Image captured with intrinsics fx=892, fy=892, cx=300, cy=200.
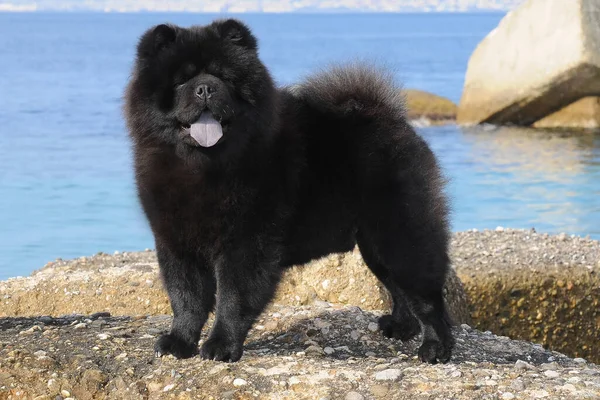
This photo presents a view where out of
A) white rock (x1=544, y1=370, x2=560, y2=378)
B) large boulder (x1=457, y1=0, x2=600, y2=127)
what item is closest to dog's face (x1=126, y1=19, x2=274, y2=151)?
white rock (x1=544, y1=370, x2=560, y2=378)

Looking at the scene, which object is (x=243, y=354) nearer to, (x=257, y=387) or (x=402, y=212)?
(x=257, y=387)

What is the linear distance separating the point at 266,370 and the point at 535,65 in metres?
14.4

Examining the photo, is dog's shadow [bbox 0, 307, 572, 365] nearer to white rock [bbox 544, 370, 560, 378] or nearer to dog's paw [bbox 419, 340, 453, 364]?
dog's paw [bbox 419, 340, 453, 364]

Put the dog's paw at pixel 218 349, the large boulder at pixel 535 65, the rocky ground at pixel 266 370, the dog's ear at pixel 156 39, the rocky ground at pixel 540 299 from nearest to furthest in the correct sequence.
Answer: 1. the dog's ear at pixel 156 39
2. the rocky ground at pixel 266 370
3. the dog's paw at pixel 218 349
4. the rocky ground at pixel 540 299
5. the large boulder at pixel 535 65

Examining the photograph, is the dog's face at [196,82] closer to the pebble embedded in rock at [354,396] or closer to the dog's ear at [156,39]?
the dog's ear at [156,39]

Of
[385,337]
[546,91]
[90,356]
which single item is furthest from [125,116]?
[546,91]

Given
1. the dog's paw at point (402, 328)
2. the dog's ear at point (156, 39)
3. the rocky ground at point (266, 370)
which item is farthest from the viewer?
the dog's paw at point (402, 328)

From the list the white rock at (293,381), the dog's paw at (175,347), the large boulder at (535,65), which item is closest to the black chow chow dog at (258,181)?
the dog's paw at (175,347)

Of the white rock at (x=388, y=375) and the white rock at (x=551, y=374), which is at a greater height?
the white rock at (x=388, y=375)

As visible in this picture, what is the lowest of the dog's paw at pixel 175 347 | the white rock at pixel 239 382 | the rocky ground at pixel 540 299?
the rocky ground at pixel 540 299

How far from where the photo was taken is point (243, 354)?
4.77 m

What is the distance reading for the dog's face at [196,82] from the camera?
4094 mm

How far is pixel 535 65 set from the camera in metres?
17.6

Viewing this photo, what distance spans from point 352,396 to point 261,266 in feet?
2.50
